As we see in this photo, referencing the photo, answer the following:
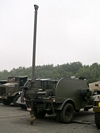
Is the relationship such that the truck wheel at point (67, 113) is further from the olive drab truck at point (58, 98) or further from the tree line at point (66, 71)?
the tree line at point (66, 71)

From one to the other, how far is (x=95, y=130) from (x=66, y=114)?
188cm

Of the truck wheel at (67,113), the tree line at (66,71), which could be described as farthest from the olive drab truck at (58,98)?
the tree line at (66,71)

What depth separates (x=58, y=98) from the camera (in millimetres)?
9281

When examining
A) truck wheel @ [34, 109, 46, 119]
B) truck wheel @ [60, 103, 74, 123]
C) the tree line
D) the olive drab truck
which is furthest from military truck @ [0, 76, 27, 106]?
the tree line

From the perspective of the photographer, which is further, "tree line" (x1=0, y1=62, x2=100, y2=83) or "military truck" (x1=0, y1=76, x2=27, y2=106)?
"tree line" (x1=0, y1=62, x2=100, y2=83)

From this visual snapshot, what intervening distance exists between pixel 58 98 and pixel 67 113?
0.97 meters

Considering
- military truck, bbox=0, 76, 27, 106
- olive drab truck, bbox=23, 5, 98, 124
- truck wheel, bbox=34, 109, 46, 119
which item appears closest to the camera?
olive drab truck, bbox=23, 5, 98, 124

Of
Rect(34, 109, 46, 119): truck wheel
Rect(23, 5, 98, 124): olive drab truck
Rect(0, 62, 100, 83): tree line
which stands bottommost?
Rect(34, 109, 46, 119): truck wheel

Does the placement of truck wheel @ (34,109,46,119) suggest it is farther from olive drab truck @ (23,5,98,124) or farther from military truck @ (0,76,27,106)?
military truck @ (0,76,27,106)

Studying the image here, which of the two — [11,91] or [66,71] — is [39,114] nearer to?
[11,91]

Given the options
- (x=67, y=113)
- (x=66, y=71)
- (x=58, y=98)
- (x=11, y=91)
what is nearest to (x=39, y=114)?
(x=67, y=113)

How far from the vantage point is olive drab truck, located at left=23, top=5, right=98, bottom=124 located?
368 inches

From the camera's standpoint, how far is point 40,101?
9.54 metres

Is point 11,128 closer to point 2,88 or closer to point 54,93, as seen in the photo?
point 54,93
